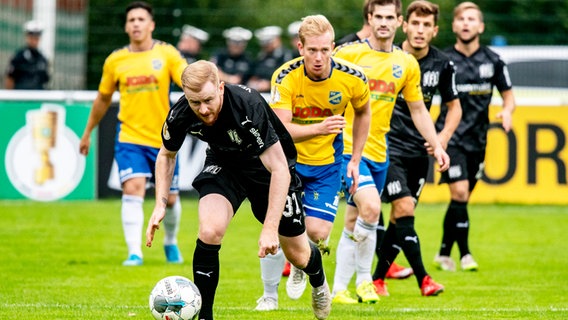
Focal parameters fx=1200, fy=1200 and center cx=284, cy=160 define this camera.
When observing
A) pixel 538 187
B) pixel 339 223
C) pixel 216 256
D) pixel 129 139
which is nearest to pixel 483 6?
pixel 538 187

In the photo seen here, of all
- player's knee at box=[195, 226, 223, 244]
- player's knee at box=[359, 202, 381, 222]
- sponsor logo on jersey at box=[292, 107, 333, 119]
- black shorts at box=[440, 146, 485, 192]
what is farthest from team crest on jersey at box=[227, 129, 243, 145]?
black shorts at box=[440, 146, 485, 192]

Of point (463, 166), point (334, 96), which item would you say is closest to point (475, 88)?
point (463, 166)

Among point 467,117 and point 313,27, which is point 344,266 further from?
point 467,117

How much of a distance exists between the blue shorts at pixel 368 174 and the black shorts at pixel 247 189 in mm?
1507

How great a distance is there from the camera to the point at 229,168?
7.68 meters

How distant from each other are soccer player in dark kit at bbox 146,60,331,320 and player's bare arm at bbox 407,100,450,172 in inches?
→ 74.1

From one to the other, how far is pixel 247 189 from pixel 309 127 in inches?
29.7

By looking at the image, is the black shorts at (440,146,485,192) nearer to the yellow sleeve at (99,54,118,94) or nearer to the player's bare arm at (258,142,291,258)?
the yellow sleeve at (99,54,118,94)

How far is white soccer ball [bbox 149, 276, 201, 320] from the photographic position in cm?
711

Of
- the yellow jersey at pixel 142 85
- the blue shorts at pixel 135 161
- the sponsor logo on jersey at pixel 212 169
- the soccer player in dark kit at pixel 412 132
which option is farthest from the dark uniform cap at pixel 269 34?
the sponsor logo on jersey at pixel 212 169

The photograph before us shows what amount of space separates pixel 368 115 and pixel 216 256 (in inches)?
77.1

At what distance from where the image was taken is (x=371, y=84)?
954cm

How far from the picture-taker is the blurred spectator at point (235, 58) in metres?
19.3

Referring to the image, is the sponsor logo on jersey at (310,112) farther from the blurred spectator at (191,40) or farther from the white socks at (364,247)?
the blurred spectator at (191,40)
